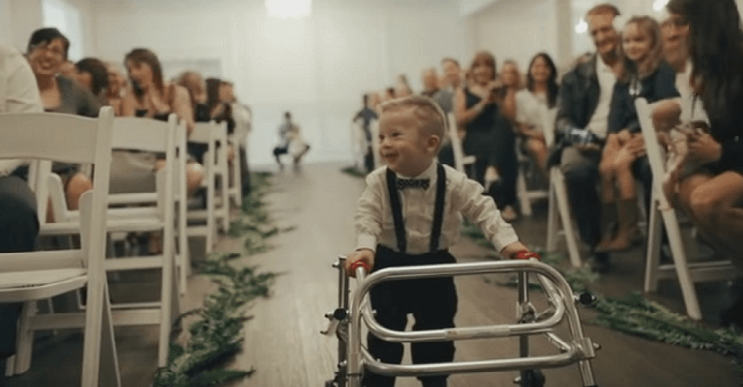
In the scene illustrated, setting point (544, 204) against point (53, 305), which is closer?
point (53, 305)

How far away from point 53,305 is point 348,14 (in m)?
12.4

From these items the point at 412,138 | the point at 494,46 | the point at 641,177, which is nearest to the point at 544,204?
the point at 641,177

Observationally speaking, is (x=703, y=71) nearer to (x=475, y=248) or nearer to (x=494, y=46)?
(x=475, y=248)

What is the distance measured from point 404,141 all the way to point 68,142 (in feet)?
2.83

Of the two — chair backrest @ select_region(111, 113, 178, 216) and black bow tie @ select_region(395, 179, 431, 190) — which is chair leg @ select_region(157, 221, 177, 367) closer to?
chair backrest @ select_region(111, 113, 178, 216)

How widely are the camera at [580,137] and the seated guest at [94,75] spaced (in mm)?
2361

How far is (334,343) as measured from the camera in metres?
2.88

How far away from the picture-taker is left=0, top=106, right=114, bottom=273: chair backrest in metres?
2.09

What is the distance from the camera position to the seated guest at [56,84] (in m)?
3.63

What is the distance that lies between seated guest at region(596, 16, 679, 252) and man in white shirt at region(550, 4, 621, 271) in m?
0.07

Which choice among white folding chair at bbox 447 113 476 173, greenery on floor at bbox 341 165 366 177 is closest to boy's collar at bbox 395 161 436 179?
white folding chair at bbox 447 113 476 173

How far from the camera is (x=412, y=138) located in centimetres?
183

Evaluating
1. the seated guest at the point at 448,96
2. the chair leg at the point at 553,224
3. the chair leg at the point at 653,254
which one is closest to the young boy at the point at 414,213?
the chair leg at the point at 653,254

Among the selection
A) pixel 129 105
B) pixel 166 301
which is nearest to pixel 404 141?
pixel 166 301
